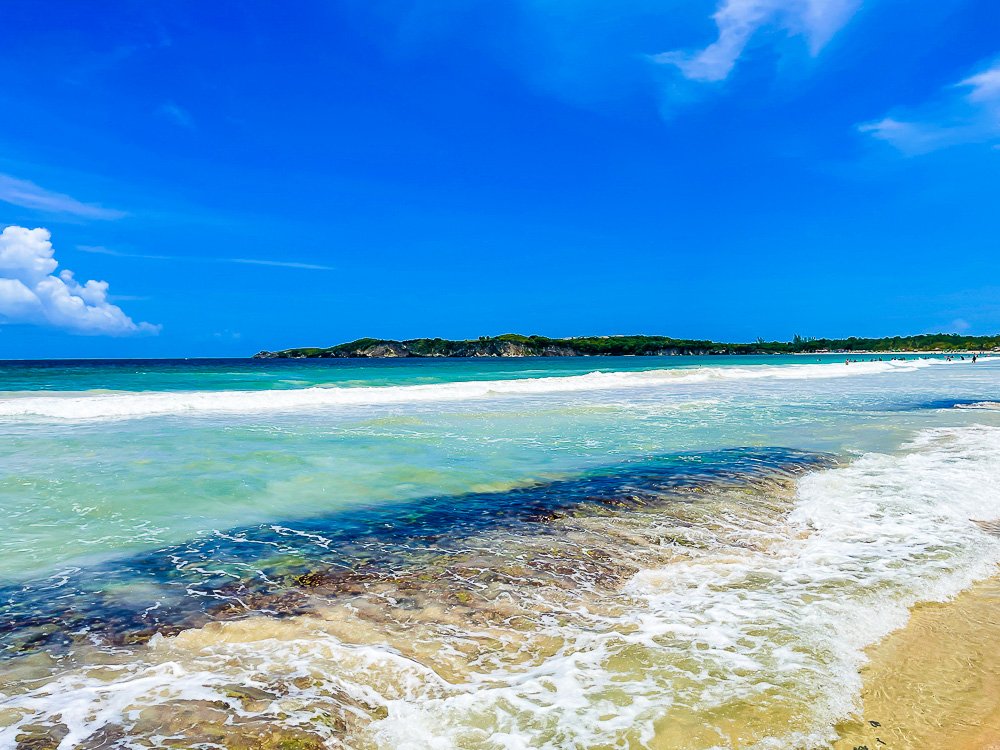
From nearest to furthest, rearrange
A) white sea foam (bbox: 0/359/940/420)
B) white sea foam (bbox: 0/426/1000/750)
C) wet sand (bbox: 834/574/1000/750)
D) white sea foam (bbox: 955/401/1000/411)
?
wet sand (bbox: 834/574/1000/750) → white sea foam (bbox: 0/426/1000/750) → white sea foam (bbox: 955/401/1000/411) → white sea foam (bbox: 0/359/940/420)

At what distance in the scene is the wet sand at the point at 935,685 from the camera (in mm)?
3150

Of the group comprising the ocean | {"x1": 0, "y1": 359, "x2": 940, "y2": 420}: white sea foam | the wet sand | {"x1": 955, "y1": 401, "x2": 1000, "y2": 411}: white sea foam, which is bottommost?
the wet sand

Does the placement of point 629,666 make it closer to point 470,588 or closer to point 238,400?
point 470,588

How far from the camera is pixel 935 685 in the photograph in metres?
3.65

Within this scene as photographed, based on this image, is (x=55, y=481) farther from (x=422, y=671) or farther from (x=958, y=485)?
(x=958, y=485)

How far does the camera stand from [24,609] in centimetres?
492

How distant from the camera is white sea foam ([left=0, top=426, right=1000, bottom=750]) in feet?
10.8

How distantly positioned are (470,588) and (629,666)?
1752 mm

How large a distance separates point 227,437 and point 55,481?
5.29m

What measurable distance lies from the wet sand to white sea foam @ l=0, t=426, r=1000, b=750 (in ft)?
0.41

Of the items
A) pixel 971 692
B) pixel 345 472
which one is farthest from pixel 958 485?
pixel 345 472

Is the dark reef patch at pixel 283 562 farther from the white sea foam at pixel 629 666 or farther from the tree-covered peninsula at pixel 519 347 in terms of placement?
the tree-covered peninsula at pixel 519 347

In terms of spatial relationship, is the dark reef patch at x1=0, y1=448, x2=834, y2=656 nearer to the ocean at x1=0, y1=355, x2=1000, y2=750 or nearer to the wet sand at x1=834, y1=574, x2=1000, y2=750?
the ocean at x1=0, y1=355, x2=1000, y2=750

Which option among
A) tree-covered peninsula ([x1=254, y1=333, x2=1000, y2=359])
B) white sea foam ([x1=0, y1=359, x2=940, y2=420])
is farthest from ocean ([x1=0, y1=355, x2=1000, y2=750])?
tree-covered peninsula ([x1=254, y1=333, x2=1000, y2=359])
